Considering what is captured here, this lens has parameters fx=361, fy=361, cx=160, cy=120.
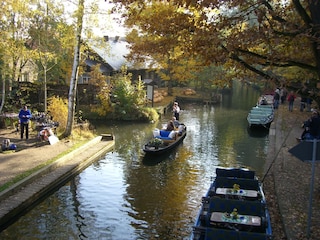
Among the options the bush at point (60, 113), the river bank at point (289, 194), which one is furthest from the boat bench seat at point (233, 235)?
the bush at point (60, 113)

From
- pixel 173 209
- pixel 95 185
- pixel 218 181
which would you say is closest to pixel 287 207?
pixel 218 181

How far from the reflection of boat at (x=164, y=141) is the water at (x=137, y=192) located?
0.45 meters

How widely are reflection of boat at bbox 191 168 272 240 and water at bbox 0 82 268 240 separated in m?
1.36

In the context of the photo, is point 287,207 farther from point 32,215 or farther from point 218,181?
point 32,215

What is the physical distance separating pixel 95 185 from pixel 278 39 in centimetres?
931

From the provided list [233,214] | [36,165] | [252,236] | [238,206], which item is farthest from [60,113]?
[252,236]

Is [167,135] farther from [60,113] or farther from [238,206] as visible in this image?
[238,206]

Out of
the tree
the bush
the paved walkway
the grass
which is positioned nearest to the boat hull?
the paved walkway

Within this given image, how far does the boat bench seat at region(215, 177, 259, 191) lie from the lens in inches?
467

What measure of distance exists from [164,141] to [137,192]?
21.7 feet

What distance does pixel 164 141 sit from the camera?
20.4 metres

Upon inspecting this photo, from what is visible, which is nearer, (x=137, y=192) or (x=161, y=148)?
(x=137, y=192)

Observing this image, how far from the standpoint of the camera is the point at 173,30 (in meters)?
10.6

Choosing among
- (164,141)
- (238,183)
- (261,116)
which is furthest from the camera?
(261,116)
